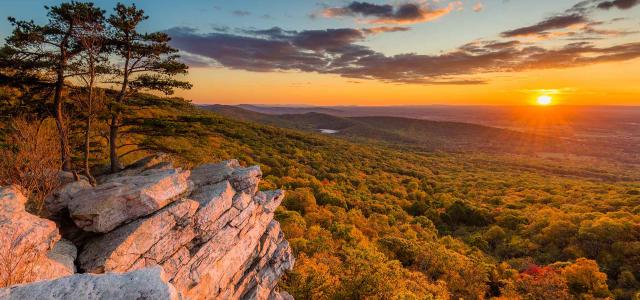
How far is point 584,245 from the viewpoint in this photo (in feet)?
163

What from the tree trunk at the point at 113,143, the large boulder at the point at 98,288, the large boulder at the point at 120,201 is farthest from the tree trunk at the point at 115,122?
the large boulder at the point at 98,288

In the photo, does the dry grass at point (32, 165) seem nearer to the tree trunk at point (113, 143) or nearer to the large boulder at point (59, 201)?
the large boulder at point (59, 201)

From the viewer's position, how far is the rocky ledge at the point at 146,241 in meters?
7.29

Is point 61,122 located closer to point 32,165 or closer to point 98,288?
point 32,165

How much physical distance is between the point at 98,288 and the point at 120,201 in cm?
824

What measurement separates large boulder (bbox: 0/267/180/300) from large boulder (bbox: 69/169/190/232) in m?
7.16

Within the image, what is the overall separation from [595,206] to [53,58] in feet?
317

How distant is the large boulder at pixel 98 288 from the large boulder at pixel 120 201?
7157 mm

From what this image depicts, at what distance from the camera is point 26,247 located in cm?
1082

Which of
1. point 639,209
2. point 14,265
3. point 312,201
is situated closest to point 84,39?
point 14,265

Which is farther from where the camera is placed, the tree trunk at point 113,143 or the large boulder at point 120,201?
the tree trunk at point 113,143

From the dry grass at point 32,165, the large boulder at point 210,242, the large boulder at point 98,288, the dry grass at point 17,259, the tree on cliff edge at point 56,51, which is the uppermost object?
the tree on cliff edge at point 56,51

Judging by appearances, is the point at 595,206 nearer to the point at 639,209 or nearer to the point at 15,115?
the point at 639,209

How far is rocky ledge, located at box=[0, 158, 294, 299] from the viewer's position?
729 cm
